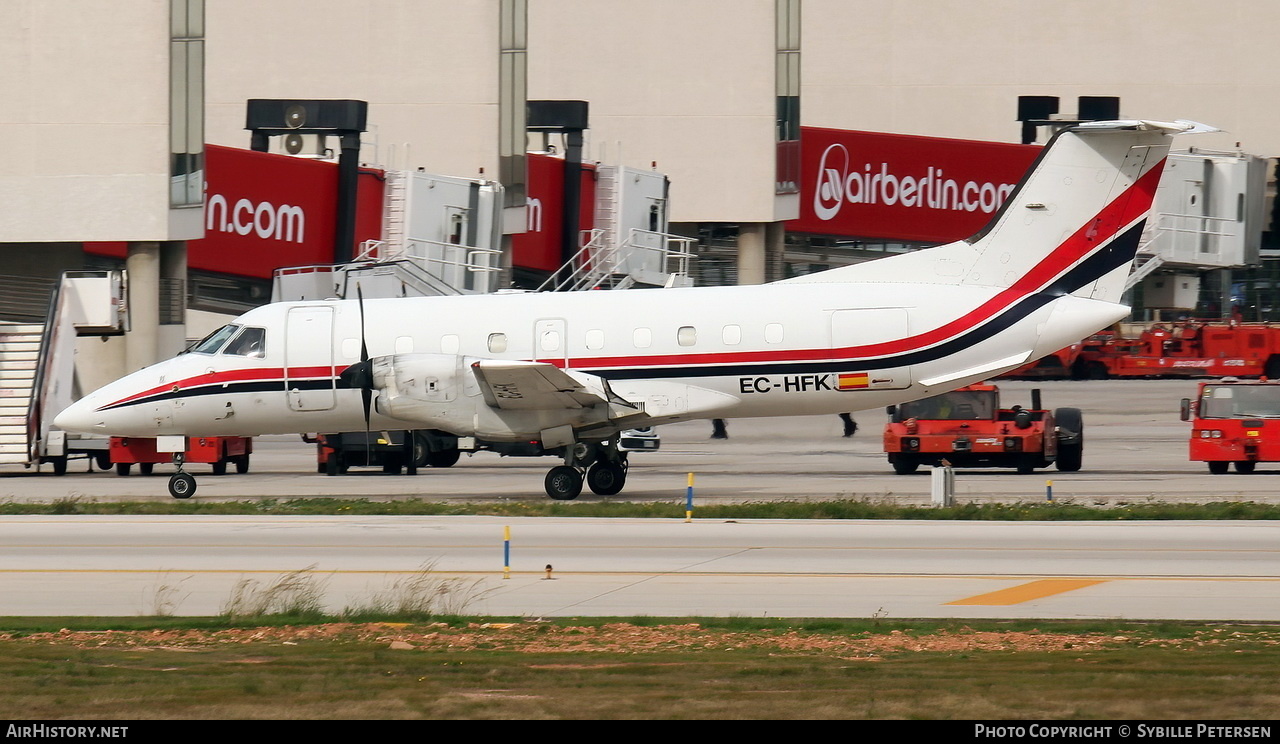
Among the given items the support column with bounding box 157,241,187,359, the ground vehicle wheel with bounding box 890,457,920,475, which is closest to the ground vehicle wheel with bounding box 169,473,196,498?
the ground vehicle wheel with bounding box 890,457,920,475

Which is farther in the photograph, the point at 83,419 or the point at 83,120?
the point at 83,120

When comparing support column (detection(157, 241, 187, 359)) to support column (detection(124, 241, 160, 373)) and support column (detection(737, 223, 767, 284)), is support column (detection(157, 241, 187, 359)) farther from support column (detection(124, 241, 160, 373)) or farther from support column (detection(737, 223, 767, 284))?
support column (detection(737, 223, 767, 284))

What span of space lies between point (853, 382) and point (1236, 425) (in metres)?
7.45

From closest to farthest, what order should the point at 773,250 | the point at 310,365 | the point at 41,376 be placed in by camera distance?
the point at 310,365 < the point at 41,376 < the point at 773,250

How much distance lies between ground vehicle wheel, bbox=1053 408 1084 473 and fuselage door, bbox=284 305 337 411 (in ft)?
44.5

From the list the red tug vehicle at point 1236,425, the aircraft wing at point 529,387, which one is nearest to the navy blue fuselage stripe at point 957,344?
the aircraft wing at point 529,387

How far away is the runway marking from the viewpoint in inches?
563

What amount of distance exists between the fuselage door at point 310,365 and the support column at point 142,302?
16164 mm

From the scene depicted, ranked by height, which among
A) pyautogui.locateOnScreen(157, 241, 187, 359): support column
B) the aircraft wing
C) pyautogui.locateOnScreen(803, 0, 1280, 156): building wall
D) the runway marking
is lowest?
the runway marking

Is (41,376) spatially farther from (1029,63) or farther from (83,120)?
(1029,63)

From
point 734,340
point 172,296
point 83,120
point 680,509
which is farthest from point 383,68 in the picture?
point 680,509

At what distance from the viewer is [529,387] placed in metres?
23.6
